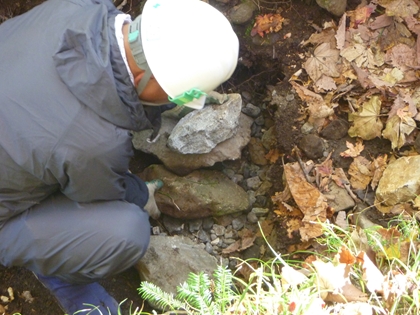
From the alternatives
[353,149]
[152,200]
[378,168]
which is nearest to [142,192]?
[152,200]

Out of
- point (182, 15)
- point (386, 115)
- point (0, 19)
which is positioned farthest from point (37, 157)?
point (386, 115)

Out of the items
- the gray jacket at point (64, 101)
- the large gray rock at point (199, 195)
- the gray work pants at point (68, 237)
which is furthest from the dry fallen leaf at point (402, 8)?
the gray work pants at point (68, 237)

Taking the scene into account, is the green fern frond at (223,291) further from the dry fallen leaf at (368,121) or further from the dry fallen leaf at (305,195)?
the dry fallen leaf at (368,121)

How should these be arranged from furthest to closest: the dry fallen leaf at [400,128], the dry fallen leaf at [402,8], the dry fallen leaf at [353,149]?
the dry fallen leaf at [402,8]
the dry fallen leaf at [353,149]
the dry fallen leaf at [400,128]

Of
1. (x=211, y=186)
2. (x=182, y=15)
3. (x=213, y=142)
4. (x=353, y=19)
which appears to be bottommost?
(x=211, y=186)

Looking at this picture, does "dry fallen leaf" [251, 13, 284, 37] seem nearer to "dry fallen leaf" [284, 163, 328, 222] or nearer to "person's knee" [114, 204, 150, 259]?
"dry fallen leaf" [284, 163, 328, 222]

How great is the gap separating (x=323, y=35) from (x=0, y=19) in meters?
2.13

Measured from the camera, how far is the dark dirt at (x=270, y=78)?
2.60 meters

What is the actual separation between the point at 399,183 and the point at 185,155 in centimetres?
126

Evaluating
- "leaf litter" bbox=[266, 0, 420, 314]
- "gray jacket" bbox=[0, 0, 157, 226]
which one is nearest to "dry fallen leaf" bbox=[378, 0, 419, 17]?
"leaf litter" bbox=[266, 0, 420, 314]

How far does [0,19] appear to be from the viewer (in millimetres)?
2867

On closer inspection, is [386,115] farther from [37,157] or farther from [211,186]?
[37,157]

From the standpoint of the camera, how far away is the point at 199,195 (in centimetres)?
272

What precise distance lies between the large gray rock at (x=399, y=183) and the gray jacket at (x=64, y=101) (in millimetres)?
1346
